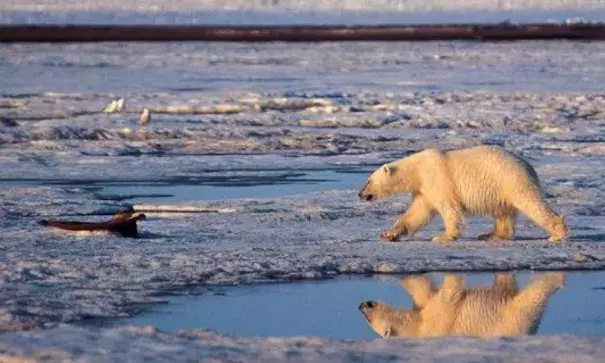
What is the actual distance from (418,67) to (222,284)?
24668mm

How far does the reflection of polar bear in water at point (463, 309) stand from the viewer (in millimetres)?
6027

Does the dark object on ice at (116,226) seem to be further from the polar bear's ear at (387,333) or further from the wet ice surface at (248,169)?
the polar bear's ear at (387,333)

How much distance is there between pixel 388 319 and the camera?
630cm

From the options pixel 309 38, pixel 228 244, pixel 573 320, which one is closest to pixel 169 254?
pixel 228 244

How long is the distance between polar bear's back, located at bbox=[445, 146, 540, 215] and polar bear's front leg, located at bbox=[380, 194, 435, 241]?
0.82ft

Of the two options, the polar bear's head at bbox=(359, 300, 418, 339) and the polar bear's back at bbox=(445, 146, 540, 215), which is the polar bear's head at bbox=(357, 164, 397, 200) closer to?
the polar bear's back at bbox=(445, 146, 540, 215)

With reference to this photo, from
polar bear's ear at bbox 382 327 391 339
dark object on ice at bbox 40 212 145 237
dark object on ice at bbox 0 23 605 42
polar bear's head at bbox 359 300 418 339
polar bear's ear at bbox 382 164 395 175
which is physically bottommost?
dark object on ice at bbox 0 23 605 42

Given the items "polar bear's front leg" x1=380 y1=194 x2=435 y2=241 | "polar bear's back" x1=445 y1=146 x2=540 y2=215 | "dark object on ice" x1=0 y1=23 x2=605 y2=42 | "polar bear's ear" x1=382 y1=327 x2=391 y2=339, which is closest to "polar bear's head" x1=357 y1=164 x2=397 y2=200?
"polar bear's front leg" x1=380 y1=194 x2=435 y2=241

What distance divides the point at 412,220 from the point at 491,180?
577 millimetres

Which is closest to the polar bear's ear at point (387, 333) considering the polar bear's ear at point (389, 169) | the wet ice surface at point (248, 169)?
the wet ice surface at point (248, 169)

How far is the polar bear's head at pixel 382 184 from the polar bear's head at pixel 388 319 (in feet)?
7.52

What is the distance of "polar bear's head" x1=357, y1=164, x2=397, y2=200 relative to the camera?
8.95 meters

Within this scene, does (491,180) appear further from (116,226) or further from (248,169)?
(248,169)

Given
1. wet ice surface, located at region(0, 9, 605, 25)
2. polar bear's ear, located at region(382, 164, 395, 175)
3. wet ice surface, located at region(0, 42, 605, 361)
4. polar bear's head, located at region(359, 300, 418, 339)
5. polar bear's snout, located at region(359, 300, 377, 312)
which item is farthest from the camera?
wet ice surface, located at region(0, 9, 605, 25)
